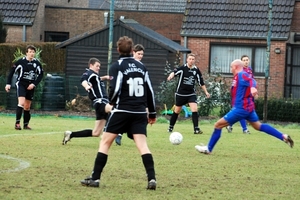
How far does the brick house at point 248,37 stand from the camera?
36.9 m

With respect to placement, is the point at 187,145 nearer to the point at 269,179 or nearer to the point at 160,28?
the point at 269,179

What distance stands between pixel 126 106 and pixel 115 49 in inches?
943

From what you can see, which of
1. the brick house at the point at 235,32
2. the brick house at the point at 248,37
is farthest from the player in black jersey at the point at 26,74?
the brick house at the point at 248,37

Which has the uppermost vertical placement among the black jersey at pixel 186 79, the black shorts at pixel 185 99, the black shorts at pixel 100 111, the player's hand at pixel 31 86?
the black jersey at pixel 186 79

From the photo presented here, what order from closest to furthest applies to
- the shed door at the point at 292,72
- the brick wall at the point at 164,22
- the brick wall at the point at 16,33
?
the shed door at the point at 292,72, the brick wall at the point at 16,33, the brick wall at the point at 164,22

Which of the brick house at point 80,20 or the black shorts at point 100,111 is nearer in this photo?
the black shorts at point 100,111

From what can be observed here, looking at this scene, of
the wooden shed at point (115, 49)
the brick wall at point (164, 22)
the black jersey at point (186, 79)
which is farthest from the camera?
the brick wall at point (164, 22)

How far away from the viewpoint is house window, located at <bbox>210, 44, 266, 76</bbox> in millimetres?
37500

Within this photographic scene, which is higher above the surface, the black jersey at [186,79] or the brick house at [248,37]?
the brick house at [248,37]

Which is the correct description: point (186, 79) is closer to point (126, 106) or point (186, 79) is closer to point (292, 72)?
point (126, 106)

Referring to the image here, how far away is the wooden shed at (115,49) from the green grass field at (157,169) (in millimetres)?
15069

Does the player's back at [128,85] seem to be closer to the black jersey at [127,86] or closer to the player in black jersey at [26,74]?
the black jersey at [127,86]

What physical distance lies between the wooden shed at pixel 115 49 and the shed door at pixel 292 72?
5517mm

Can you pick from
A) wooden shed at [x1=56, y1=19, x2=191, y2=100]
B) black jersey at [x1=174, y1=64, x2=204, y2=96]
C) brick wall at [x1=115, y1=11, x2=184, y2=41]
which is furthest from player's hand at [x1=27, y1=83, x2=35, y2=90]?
brick wall at [x1=115, y1=11, x2=184, y2=41]
